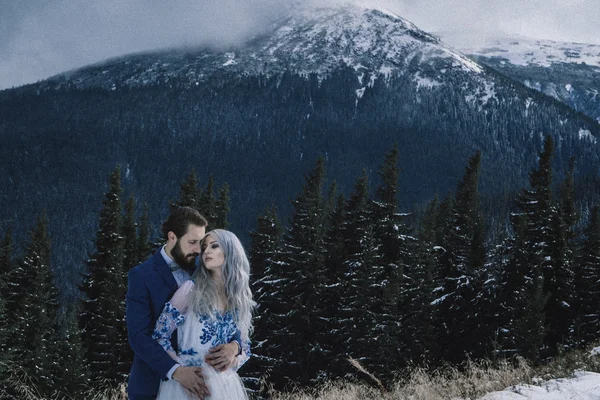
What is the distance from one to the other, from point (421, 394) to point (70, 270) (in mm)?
164679

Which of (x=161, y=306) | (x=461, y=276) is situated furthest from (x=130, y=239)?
(x=161, y=306)

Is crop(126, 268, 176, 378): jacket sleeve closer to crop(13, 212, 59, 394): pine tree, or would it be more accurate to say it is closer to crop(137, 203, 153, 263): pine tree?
crop(13, 212, 59, 394): pine tree

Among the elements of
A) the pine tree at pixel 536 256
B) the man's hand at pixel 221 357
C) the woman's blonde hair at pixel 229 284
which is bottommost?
the pine tree at pixel 536 256

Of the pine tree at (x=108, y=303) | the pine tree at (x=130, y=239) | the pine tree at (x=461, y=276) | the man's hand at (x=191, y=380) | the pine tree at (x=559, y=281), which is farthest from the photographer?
the pine tree at (x=130, y=239)

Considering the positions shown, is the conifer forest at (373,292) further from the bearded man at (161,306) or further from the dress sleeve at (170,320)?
the dress sleeve at (170,320)

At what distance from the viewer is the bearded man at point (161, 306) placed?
386cm

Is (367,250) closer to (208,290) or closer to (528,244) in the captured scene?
(528,244)

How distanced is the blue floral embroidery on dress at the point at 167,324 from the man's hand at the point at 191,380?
228 millimetres

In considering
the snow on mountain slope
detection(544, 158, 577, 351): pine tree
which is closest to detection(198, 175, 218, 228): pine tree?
detection(544, 158, 577, 351): pine tree

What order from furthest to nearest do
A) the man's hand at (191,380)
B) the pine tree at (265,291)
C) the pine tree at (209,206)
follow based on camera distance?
the pine tree at (209,206) → the pine tree at (265,291) → the man's hand at (191,380)

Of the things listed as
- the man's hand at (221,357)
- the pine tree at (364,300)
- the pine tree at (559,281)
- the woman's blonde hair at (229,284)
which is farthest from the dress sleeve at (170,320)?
the pine tree at (559,281)

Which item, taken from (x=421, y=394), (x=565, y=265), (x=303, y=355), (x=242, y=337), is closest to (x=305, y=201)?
(x=303, y=355)

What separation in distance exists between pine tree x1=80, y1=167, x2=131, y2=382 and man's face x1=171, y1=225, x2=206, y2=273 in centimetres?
2391

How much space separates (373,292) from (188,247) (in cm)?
2213
